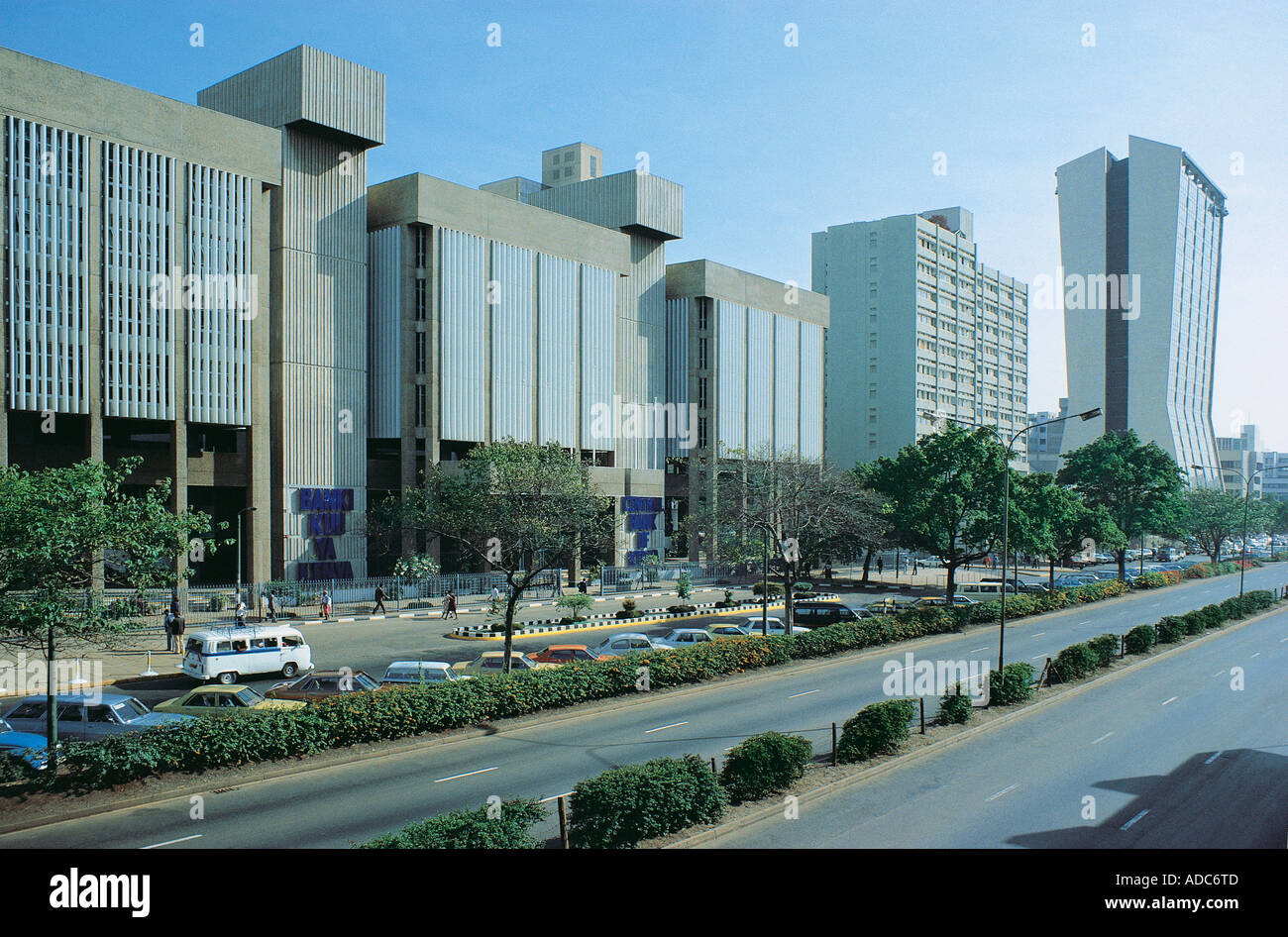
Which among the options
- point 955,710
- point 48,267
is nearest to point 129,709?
point 955,710

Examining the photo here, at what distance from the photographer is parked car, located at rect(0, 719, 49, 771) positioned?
53.2ft

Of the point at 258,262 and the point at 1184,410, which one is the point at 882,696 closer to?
the point at 258,262

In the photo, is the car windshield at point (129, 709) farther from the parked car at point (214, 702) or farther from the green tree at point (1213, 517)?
the green tree at point (1213, 517)

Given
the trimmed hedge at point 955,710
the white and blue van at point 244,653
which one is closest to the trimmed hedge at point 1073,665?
the trimmed hedge at point 955,710

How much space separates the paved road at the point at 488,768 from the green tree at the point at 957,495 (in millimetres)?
14515

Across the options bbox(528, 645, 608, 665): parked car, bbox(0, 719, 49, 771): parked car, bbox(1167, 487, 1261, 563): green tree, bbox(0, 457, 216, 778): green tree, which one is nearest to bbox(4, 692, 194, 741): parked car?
bbox(0, 719, 49, 771): parked car

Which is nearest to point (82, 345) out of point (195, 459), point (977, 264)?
point (195, 459)

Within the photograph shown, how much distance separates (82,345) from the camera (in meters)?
44.0

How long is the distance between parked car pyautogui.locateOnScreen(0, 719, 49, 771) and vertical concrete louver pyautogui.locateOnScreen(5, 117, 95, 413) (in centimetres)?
A: 2898

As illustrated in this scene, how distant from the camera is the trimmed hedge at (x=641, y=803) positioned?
12680mm

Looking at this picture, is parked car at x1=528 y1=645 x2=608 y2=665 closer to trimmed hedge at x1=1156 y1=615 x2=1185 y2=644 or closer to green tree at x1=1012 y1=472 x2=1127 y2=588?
trimmed hedge at x1=1156 y1=615 x2=1185 y2=644

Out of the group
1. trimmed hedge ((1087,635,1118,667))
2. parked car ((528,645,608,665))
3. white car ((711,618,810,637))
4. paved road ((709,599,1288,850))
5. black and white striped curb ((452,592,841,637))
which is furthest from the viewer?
black and white striped curb ((452,592,841,637))

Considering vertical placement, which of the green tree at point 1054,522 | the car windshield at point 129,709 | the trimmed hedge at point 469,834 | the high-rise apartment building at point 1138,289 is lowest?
the car windshield at point 129,709
